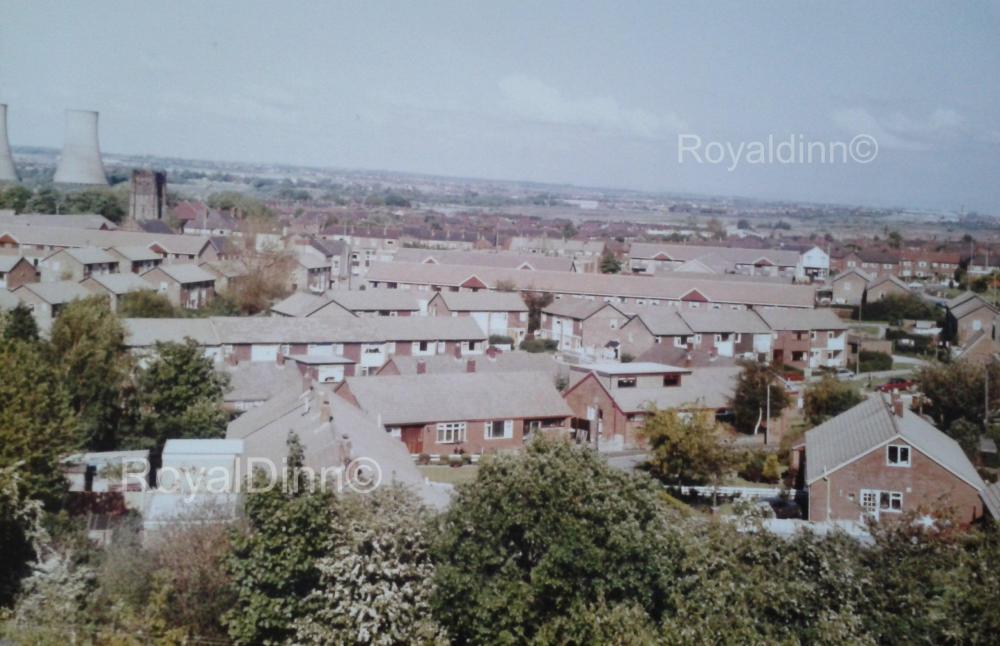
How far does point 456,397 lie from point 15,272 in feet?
63.4

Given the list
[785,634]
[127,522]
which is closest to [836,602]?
[785,634]

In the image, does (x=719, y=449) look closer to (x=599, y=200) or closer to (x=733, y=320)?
(x=733, y=320)

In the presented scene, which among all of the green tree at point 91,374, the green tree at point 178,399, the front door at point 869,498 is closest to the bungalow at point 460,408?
the green tree at point 178,399

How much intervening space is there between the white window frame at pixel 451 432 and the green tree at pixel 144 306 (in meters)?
11.9

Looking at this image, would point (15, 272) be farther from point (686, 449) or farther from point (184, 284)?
point (686, 449)

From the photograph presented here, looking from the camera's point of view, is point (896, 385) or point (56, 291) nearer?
point (896, 385)

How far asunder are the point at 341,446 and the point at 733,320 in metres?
20.9

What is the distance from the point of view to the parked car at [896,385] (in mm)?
22516

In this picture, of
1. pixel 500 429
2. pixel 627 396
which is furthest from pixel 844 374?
pixel 500 429

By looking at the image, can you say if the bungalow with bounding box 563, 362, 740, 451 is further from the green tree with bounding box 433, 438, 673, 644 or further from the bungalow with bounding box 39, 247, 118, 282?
the bungalow with bounding box 39, 247, 118, 282

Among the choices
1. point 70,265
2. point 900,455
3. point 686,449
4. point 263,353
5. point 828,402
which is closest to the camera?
point 900,455

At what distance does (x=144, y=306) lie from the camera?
2733 centimetres

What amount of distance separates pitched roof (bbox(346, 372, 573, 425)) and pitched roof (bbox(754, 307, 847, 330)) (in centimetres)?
1285

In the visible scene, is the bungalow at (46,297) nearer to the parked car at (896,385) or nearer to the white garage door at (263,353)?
the white garage door at (263,353)
